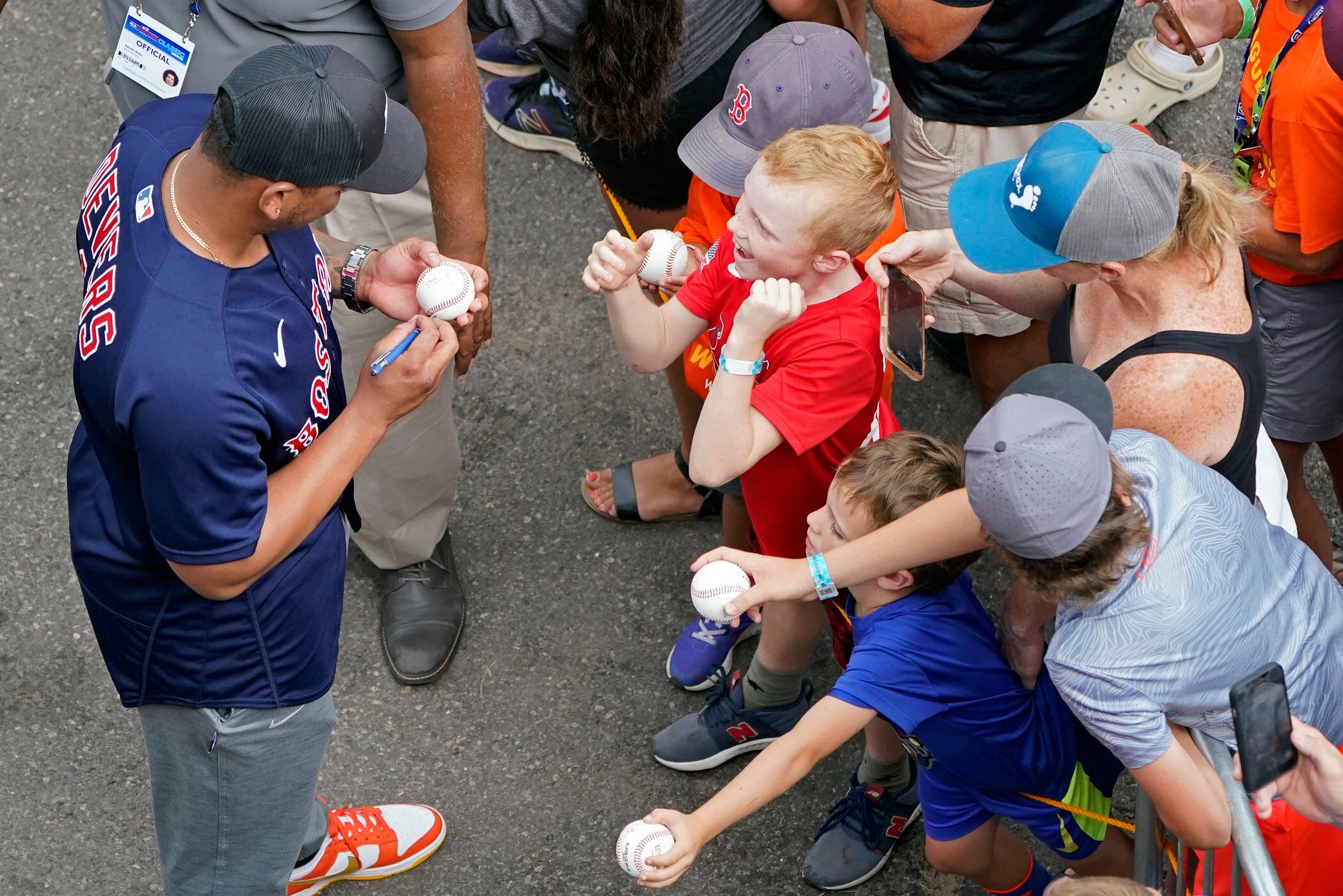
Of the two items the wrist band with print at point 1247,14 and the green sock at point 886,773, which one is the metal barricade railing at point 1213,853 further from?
the wrist band with print at point 1247,14

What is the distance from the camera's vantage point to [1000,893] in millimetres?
2871

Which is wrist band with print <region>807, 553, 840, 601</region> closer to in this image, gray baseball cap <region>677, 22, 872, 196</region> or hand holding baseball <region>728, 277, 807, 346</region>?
hand holding baseball <region>728, 277, 807, 346</region>

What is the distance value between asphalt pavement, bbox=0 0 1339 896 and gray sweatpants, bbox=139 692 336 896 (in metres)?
0.70

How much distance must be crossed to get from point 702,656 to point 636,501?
24.1 inches

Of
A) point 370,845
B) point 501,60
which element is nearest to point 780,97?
point 370,845

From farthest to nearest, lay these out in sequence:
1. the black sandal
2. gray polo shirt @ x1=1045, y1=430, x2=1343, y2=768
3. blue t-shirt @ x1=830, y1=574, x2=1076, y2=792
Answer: the black sandal, blue t-shirt @ x1=830, y1=574, x2=1076, y2=792, gray polo shirt @ x1=1045, y1=430, x2=1343, y2=768

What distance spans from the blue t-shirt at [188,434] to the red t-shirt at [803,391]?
86 centimetres

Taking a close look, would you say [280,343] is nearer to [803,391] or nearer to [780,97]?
[803,391]

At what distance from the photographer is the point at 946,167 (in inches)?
127

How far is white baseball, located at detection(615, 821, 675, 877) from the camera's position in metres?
2.14

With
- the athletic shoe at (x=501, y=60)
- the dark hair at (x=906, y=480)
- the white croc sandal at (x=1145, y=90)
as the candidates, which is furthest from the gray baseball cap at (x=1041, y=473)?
the athletic shoe at (x=501, y=60)

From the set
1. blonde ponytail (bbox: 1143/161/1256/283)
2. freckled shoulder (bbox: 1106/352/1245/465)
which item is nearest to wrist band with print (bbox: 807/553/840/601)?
freckled shoulder (bbox: 1106/352/1245/465)

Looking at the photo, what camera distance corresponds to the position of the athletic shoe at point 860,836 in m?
3.13

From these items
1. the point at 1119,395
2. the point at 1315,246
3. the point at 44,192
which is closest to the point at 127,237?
the point at 1119,395
